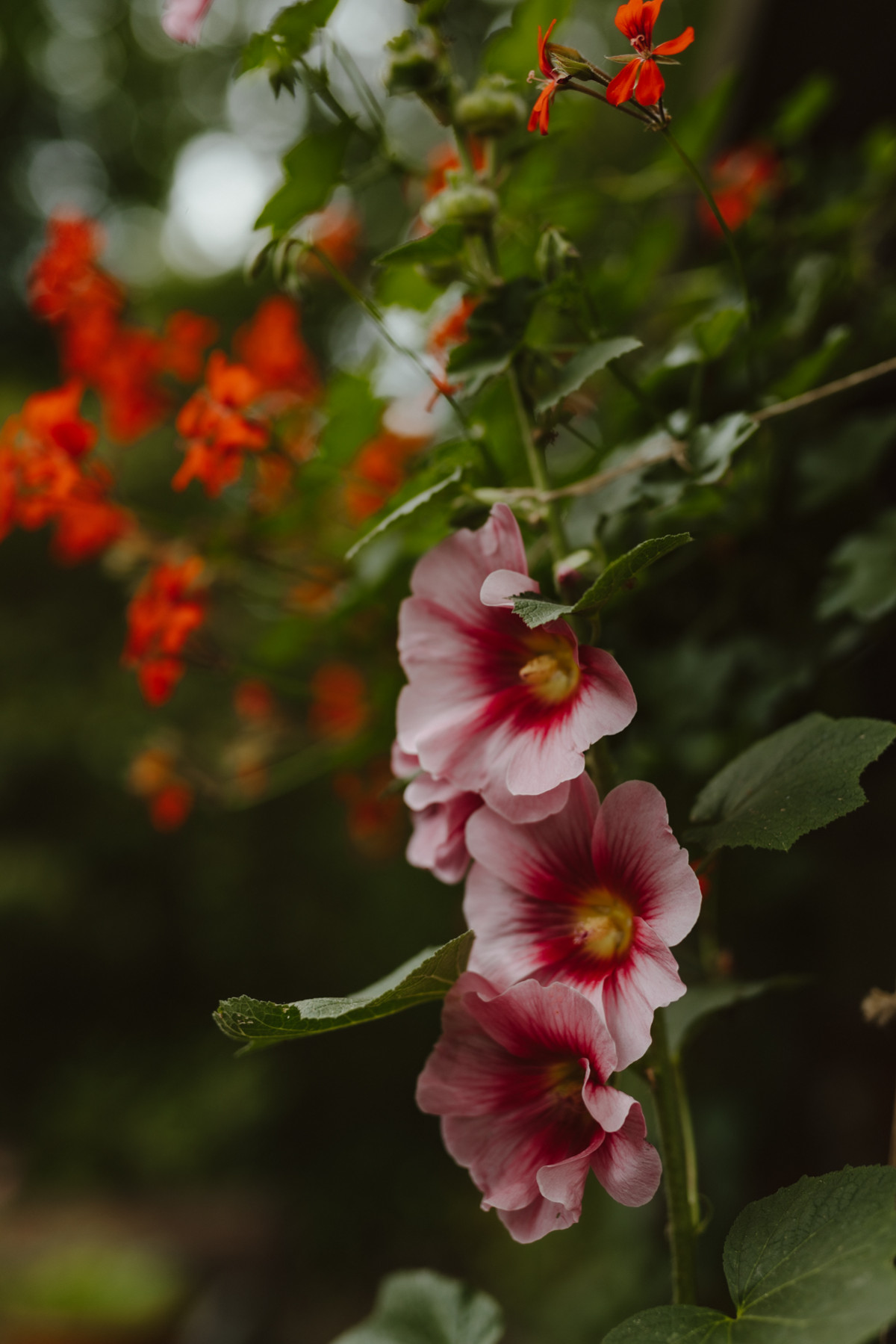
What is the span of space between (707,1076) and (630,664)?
76 cm

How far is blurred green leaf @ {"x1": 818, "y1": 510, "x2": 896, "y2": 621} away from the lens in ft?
1.76

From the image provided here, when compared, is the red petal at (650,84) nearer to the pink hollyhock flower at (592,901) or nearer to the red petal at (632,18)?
the red petal at (632,18)

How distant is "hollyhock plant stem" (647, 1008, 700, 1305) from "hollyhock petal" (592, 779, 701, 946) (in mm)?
67

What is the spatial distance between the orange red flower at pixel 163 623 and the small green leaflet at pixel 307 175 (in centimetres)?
28

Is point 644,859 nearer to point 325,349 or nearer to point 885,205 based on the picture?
point 885,205

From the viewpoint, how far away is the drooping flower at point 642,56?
0.36 metres

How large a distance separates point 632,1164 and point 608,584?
20cm

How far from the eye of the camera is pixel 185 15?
517 millimetres

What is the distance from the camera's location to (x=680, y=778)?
1.94 ft

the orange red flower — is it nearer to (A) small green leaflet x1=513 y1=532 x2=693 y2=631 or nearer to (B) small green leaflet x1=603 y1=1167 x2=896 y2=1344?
(A) small green leaflet x1=513 y1=532 x2=693 y2=631

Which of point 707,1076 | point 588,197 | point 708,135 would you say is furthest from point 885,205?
point 707,1076

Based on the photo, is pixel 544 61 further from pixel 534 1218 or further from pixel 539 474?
pixel 534 1218

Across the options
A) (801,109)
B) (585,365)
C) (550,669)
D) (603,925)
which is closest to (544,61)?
(585,365)

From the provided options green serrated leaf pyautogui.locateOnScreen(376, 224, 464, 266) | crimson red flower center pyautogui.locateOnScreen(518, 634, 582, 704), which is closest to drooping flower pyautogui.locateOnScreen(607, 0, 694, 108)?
green serrated leaf pyautogui.locateOnScreen(376, 224, 464, 266)
